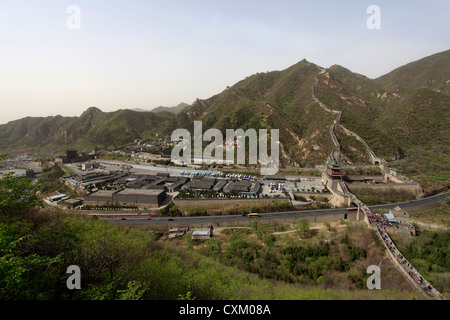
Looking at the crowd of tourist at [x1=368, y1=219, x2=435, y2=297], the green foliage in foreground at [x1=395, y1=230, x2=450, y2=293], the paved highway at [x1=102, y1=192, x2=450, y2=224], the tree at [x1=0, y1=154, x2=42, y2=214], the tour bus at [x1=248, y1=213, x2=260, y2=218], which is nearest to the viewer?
the tree at [x1=0, y1=154, x2=42, y2=214]

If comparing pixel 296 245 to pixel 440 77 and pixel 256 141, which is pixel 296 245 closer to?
pixel 256 141

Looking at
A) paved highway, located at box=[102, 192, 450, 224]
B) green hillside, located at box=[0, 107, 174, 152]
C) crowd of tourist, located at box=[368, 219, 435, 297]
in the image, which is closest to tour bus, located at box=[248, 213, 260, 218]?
paved highway, located at box=[102, 192, 450, 224]

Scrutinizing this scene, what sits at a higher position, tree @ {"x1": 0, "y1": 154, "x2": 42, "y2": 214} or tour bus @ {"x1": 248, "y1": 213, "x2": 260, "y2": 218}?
tree @ {"x1": 0, "y1": 154, "x2": 42, "y2": 214}

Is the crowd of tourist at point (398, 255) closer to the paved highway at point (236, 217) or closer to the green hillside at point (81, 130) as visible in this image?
the paved highway at point (236, 217)

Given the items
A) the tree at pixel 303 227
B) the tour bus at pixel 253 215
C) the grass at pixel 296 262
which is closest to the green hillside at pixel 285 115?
the tour bus at pixel 253 215

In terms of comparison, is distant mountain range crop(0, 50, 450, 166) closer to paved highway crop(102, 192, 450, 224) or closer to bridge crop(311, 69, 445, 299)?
bridge crop(311, 69, 445, 299)

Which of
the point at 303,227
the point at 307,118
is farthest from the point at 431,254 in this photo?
the point at 307,118

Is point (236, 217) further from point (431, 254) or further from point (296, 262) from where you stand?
point (431, 254)
